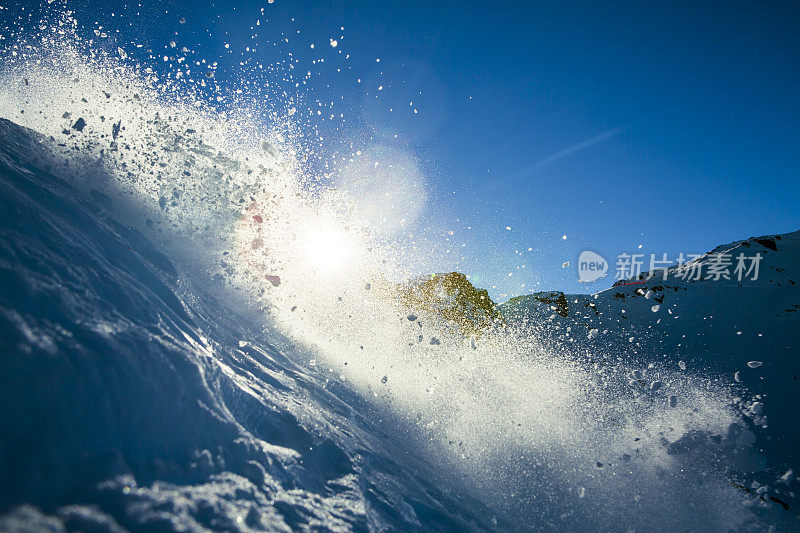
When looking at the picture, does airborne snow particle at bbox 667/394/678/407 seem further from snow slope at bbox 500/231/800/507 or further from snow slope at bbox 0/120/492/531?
snow slope at bbox 0/120/492/531

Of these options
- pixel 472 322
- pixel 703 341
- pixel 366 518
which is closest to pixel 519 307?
pixel 472 322

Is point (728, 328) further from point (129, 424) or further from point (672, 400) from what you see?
point (129, 424)

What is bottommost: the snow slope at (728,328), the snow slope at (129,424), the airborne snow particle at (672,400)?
the snow slope at (129,424)

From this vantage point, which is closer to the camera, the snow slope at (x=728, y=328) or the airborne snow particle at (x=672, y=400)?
the snow slope at (x=728, y=328)

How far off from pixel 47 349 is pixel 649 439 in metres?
18.9

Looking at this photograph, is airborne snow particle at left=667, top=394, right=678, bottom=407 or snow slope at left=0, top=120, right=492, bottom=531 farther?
airborne snow particle at left=667, top=394, right=678, bottom=407

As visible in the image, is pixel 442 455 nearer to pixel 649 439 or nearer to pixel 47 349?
pixel 649 439

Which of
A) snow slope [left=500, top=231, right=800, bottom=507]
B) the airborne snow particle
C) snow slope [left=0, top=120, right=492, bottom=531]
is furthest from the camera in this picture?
the airborne snow particle

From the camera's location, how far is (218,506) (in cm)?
418

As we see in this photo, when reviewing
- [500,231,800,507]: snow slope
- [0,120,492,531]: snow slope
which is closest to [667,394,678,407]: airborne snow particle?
[500,231,800,507]: snow slope

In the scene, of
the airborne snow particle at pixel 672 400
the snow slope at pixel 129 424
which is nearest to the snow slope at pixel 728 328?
the airborne snow particle at pixel 672 400

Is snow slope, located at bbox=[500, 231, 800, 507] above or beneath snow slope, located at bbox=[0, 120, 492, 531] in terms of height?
above

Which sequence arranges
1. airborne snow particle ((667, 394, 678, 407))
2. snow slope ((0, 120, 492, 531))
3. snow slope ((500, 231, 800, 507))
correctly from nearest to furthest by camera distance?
snow slope ((0, 120, 492, 531))
snow slope ((500, 231, 800, 507))
airborne snow particle ((667, 394, 678, 407))

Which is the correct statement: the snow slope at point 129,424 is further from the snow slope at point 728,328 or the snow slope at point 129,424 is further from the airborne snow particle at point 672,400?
the snow slope at point 728,328
